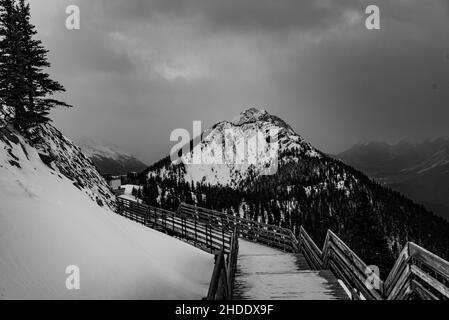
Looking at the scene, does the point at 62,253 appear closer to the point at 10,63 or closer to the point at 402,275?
→ the point at 402,275

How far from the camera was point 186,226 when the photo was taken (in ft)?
69.1

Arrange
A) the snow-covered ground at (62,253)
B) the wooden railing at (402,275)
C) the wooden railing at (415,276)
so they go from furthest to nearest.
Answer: the snow-covered ground at (62,253) < the wooden railing at (402,275) < the wooden railing at (415,276)

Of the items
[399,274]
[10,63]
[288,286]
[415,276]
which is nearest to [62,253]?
[288,286]

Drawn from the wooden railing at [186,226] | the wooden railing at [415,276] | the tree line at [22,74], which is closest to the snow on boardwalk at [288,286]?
the wooden railing at [415,276]

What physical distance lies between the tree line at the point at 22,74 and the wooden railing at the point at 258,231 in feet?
44.3

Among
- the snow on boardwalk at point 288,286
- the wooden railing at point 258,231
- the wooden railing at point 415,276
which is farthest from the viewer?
the wooden railing at point 258,231

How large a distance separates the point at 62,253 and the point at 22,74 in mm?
18539

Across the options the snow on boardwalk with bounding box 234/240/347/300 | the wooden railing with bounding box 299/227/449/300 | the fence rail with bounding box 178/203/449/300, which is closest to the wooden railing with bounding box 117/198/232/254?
the snow on boardwalk with bounding box 234/240/347/300

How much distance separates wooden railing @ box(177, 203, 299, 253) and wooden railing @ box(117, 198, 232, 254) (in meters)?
0.67

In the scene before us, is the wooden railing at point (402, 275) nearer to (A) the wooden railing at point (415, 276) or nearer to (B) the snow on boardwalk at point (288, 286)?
(A) the wooden railing at point (415, 276)

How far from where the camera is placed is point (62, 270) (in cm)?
685

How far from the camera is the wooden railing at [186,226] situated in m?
19.0

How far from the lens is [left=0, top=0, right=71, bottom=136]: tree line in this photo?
20375mm
